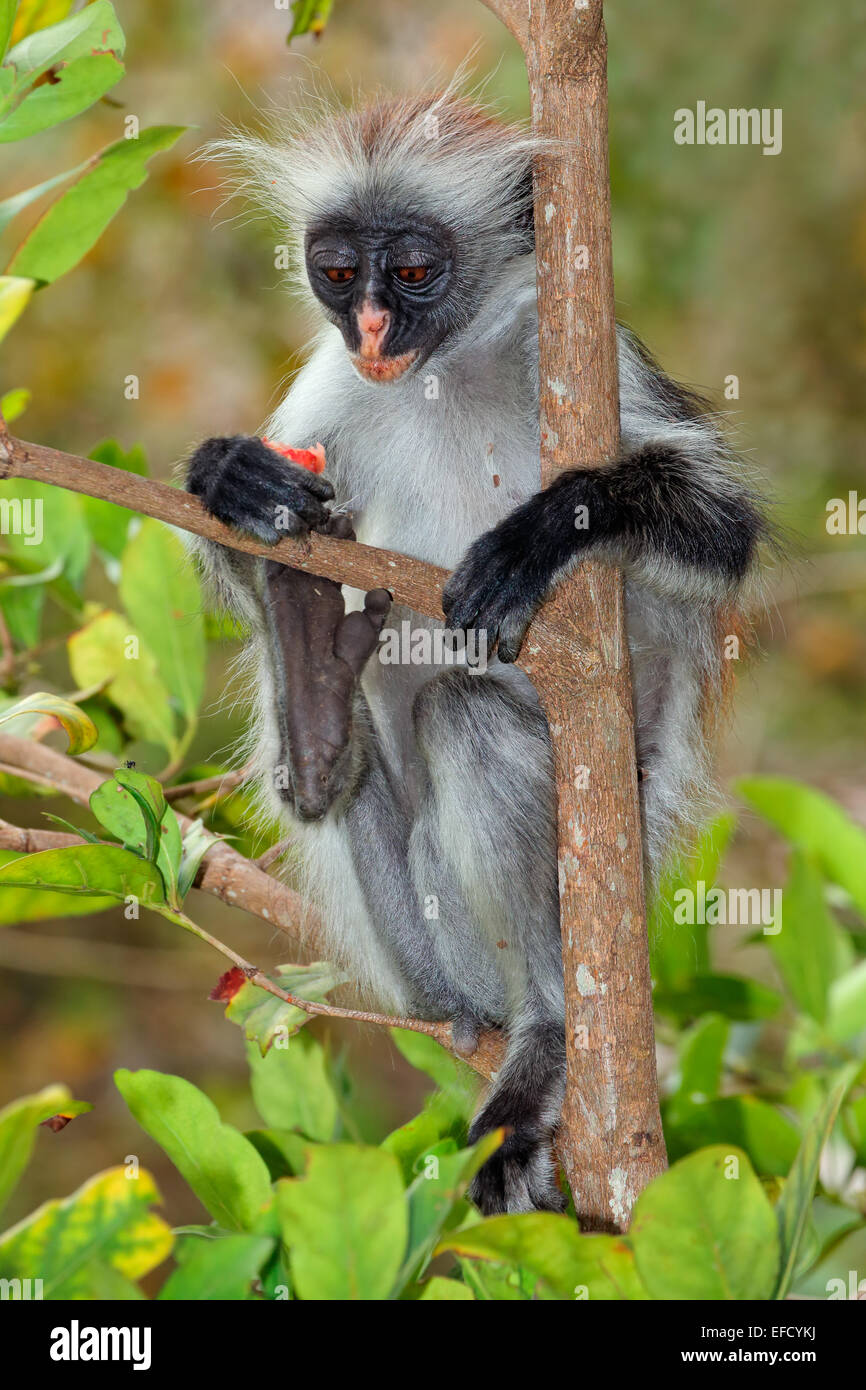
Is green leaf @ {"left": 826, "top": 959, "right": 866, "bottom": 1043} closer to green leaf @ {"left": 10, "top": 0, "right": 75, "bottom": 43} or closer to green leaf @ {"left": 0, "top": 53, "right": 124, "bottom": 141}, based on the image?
green leaf @ {"left": 0, "top": 53, "right": 124, "bottom": 141}

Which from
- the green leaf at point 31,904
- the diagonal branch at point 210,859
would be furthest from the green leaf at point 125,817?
the green leaf at point 31,904

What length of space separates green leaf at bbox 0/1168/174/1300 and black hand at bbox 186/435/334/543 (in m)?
1.23

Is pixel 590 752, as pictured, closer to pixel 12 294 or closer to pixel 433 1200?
pixel 433 1200

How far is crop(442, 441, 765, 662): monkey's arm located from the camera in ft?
8.86

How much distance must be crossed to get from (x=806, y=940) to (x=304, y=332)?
4.86 meters

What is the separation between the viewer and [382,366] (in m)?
3.39

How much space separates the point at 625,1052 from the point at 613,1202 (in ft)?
0.80

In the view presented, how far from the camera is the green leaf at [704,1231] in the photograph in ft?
5.31

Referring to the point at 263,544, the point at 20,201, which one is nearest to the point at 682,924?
the point at 263,544

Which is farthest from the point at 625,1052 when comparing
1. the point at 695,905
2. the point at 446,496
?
the point at 446,496

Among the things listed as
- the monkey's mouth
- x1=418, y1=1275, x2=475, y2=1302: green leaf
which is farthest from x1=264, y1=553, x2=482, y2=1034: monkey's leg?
x1=418, y1=1275, x2=475, y2=1302: green leaf

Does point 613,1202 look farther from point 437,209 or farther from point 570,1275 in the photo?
point 437,209

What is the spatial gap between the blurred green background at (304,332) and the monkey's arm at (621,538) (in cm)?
343

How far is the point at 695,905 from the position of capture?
347cm
